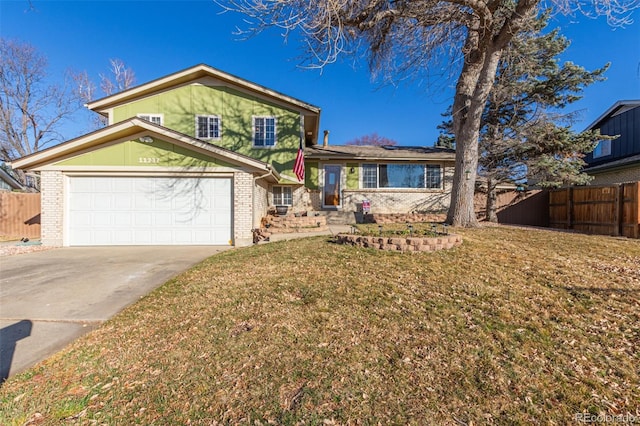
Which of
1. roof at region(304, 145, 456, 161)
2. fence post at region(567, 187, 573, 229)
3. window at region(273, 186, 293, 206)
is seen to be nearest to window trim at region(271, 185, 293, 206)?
window at region(273, 186, 293, 206)

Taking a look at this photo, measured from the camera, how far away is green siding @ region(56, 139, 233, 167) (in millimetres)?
8719

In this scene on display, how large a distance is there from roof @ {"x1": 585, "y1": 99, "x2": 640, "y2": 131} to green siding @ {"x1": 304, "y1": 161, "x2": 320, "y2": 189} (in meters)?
18.2

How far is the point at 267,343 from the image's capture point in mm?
2914

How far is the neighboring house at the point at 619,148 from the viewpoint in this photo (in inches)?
575

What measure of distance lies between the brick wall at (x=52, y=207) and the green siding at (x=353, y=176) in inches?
440

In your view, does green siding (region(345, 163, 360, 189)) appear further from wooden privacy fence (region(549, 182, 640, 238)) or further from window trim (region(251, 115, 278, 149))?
wooden privacy fence (region(549, 182, 640, 238))

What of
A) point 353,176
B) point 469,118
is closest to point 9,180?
point 353,176

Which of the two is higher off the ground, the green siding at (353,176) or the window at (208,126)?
the window at (208,126)

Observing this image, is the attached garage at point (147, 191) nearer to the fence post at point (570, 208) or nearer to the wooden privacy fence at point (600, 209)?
the wooden privacy fence at point (600, 209)

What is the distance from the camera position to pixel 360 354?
2.70 m

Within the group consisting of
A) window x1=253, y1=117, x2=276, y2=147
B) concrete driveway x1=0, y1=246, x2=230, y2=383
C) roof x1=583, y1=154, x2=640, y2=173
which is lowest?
concrete driveway x1=0, y1=246, x2=230, y2=383

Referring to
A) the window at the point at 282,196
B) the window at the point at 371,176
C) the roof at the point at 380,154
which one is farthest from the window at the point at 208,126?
the window at the point at 371,176

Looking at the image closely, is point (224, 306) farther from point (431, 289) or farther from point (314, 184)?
point (314, 184)

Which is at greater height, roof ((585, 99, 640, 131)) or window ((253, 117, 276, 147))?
roof ((585, 99, 640, 131))
